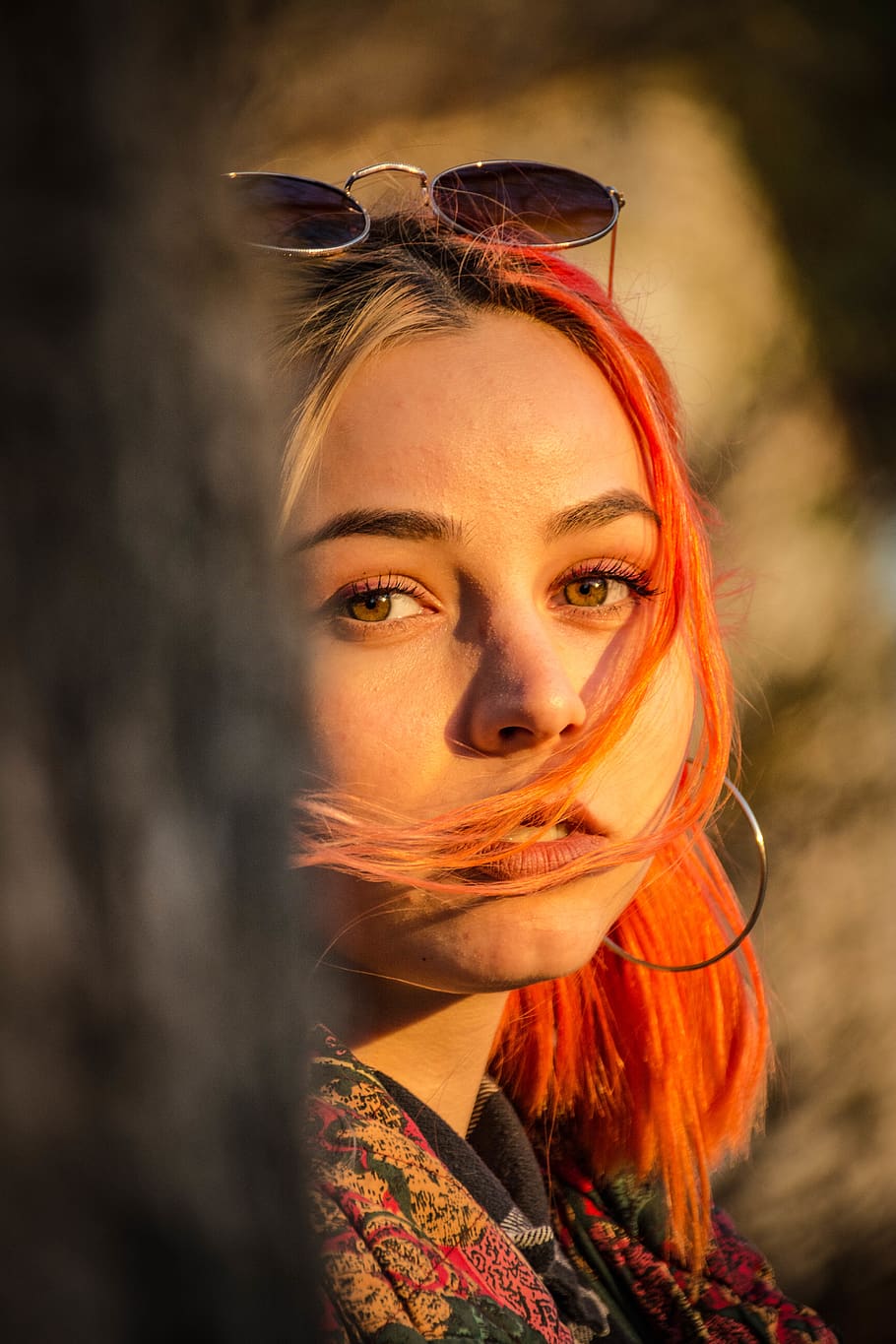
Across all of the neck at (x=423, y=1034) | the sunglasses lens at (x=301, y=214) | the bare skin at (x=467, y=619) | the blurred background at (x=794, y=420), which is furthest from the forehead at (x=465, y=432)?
the blurred background at (x=794, y=420)

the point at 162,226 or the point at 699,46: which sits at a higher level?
the point at 699,46

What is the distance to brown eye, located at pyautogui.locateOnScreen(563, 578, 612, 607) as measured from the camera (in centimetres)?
70

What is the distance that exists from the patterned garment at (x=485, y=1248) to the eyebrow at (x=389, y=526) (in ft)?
0.90

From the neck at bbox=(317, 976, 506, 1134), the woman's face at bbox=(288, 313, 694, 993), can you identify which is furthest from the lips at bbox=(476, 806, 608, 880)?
the neck at bbox=(317, 976, 506, 1134)

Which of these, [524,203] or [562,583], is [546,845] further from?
[524,203]

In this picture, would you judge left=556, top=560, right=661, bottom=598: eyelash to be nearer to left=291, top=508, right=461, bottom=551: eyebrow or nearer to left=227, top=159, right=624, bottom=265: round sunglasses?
left=291, top=508, right=461, bottom=551: eyebrow

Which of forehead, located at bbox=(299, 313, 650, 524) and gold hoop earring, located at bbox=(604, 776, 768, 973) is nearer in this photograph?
forehead, located at bbox=(299, 313, 650, 524)

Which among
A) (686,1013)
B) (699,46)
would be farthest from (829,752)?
(699,46)

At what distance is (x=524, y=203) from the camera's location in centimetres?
82

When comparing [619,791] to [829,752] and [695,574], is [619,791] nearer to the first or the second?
[695,574]

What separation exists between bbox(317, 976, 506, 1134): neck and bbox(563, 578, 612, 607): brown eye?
0.86 feet

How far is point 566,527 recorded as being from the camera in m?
0.67

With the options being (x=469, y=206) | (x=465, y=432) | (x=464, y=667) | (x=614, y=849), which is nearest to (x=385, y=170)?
(x=469, y=206)

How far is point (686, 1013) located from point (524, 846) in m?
0.42
